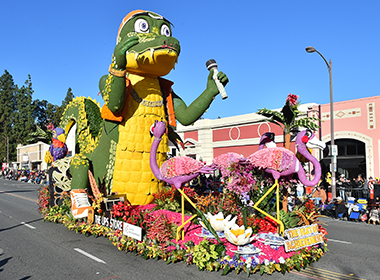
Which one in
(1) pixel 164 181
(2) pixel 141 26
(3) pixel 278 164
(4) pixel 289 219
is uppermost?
(2) pixel 141 26

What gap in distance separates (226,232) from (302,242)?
4.89ft

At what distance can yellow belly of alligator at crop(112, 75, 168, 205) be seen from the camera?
7.97 m

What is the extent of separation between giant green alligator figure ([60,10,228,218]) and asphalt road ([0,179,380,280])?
1116mm

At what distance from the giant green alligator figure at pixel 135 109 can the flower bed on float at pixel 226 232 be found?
0.58m

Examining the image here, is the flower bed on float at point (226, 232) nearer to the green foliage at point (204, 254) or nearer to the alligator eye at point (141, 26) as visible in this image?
the green foliage at point (204, 254)

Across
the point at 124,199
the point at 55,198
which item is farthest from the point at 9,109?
the point at 124,199

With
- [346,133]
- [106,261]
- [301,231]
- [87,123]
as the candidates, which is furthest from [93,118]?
[346,133]

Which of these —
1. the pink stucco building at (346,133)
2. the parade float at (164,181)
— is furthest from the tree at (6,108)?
the parade float at (164,181)

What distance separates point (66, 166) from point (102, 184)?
1863mm

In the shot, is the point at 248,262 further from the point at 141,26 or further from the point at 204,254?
the point at 141,26

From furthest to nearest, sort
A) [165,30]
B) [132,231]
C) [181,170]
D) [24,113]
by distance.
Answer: [24,113]
[165,30]
[132,231]
[181,170]

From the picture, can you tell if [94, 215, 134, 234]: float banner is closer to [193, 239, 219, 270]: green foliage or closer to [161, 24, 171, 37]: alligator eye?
[193, 239, 219, 270]: green foliage

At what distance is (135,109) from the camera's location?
26.6ft

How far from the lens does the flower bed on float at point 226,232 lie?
590cm
